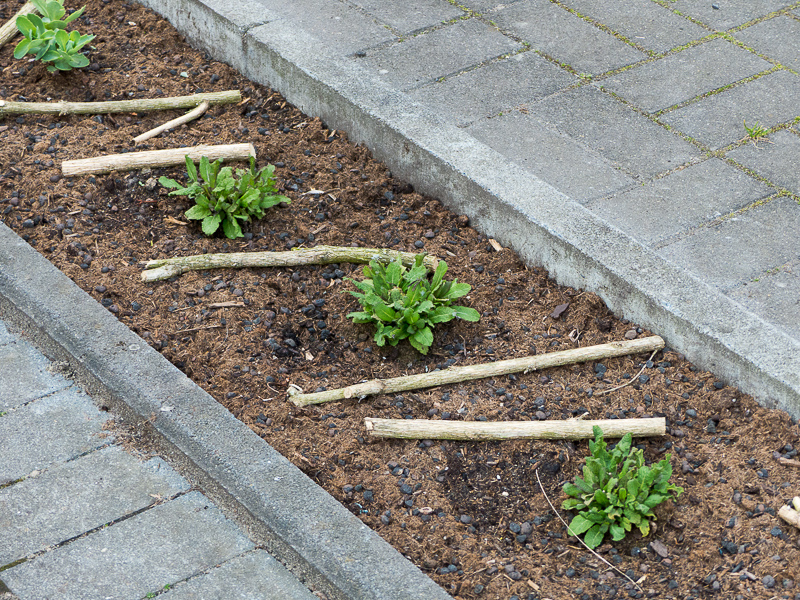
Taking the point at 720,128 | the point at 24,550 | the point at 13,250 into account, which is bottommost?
the point at 24,550

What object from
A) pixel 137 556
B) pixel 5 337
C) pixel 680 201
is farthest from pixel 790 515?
pixel 5 337

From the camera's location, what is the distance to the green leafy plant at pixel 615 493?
2.64m

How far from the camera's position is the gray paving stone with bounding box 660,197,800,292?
345cm

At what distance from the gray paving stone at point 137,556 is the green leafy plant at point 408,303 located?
2.94 ft

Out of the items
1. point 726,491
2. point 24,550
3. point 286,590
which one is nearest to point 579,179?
point 726,491

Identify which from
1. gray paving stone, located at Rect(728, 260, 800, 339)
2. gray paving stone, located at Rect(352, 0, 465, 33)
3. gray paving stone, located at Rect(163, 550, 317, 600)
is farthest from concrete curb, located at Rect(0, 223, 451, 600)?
gray paving stone, located at Rect(352, 0, 465, 33)

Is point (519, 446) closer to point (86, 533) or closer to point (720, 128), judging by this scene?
point (86, 533)

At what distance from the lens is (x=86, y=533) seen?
2.71 m

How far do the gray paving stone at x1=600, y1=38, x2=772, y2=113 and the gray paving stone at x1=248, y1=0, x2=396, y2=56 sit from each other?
1.32 metres

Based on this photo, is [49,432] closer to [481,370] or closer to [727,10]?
[481,370]

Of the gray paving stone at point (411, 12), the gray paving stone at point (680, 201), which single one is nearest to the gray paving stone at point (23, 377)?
the gray paving stone at point (680, 201)

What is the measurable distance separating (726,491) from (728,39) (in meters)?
3.00

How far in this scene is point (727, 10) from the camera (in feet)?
17.0

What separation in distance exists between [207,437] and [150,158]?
1.79 m
